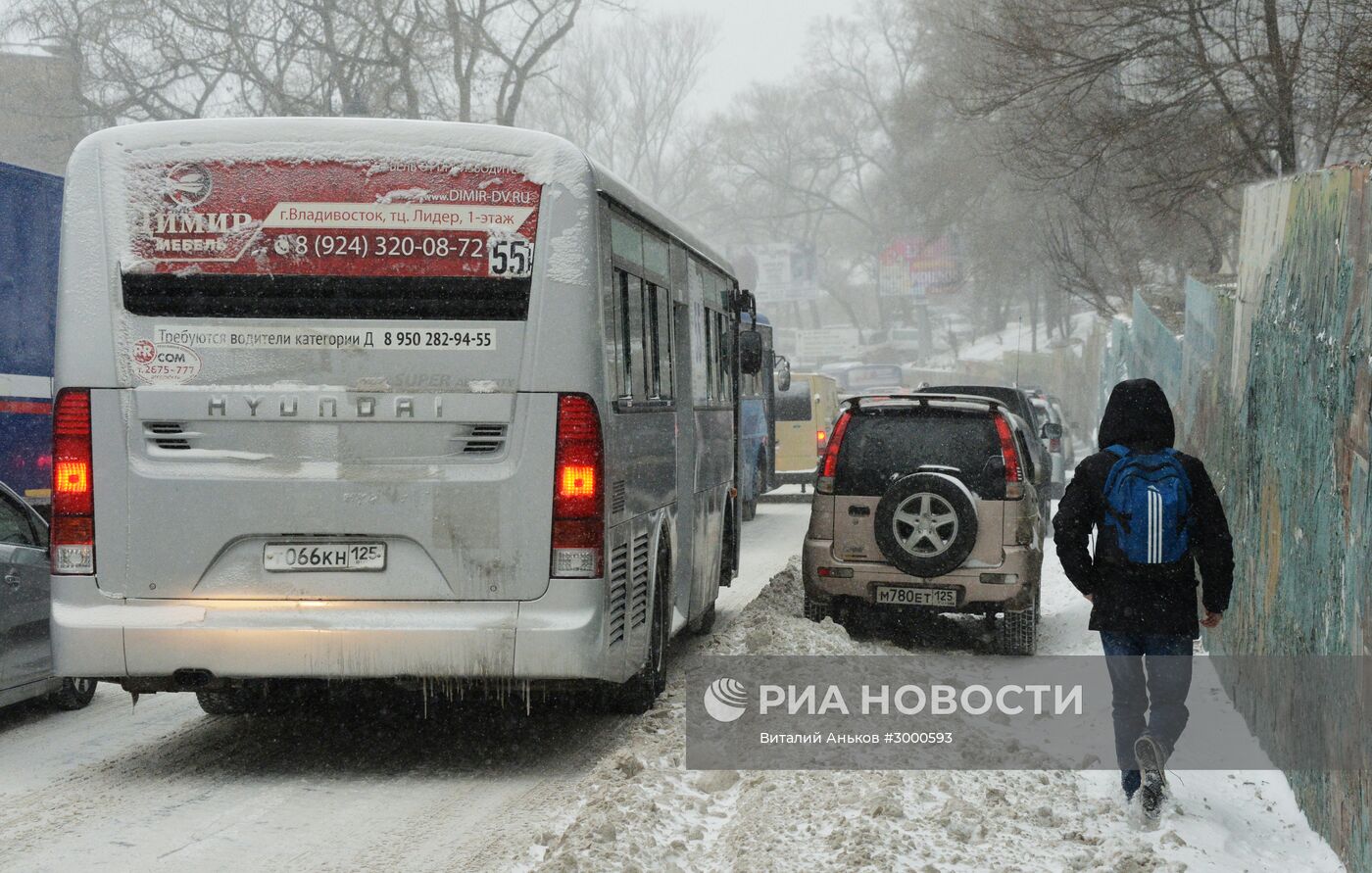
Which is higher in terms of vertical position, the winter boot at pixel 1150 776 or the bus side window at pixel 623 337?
the bus side window at pixel 623 337

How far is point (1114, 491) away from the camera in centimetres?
638

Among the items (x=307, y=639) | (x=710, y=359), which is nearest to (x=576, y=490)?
(x=307, y=639)

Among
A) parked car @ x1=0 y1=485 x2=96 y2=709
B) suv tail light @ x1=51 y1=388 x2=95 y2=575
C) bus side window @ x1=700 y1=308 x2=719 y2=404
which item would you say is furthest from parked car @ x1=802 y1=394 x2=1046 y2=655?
suv tail light @ x1=51 y1=388 x2=95 y2=575

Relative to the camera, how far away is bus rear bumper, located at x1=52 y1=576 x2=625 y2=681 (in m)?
7.21

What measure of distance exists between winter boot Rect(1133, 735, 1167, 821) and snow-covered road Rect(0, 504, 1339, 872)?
91 mm

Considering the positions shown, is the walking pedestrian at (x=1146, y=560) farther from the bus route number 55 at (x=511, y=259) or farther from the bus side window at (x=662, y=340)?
the bus side window at (x=662, y=340)

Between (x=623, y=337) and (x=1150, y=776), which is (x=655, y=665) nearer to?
(x=623, y=337)

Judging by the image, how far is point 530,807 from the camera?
275 inches

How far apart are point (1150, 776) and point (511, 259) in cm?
340

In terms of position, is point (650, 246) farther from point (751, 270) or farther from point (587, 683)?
point (751, 270)

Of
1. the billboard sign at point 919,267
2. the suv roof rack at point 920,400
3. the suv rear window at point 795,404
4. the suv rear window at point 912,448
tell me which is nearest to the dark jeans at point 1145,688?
the suv rear window at point 912,448

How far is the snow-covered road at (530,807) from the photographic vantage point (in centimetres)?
586

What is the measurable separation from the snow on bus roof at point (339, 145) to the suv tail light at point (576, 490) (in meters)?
1.01

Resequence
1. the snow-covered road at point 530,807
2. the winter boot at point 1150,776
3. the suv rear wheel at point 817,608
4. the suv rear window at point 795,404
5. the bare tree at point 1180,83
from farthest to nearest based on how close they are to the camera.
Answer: the suv rear window at point 795,404
the bare tree at point 1180,83
the suv rear wheel at point 817,608
the winter boot at point 1150,776
the snow-covered road at point 530,807
